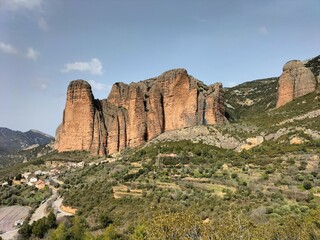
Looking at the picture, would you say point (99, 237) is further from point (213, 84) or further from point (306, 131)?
point (213, 84)

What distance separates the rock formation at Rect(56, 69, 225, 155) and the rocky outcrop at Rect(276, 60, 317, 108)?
16.4 meters

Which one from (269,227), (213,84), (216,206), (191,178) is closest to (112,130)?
(213,84)

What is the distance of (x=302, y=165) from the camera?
148ft

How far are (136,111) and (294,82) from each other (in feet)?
127

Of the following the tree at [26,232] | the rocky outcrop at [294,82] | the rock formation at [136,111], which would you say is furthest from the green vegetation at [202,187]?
the rocky outcrop at [294,82]

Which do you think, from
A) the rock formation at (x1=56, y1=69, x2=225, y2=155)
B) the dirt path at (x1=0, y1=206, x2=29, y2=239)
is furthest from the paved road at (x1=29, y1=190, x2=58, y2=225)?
the rock formation at (x1=56, y1=69, x2=225, y2=155)

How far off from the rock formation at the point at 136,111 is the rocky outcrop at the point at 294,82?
1638 cm

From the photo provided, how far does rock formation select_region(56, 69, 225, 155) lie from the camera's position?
78.8 metres

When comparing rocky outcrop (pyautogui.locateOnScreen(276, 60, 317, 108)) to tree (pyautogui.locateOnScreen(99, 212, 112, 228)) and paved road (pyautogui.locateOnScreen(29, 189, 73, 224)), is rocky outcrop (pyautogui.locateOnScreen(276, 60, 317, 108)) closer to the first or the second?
paved road (pyautogui.locateOnScreen(29, 189, 73, 224))

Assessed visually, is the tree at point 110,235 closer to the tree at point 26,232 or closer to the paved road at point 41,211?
the tree at point 26,232

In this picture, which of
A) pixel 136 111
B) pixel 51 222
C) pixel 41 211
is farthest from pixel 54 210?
pixel 136 111

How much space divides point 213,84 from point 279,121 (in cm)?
2013

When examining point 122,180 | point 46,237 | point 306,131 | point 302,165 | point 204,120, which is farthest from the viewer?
point 204,120

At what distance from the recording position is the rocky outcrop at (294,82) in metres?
81.8
